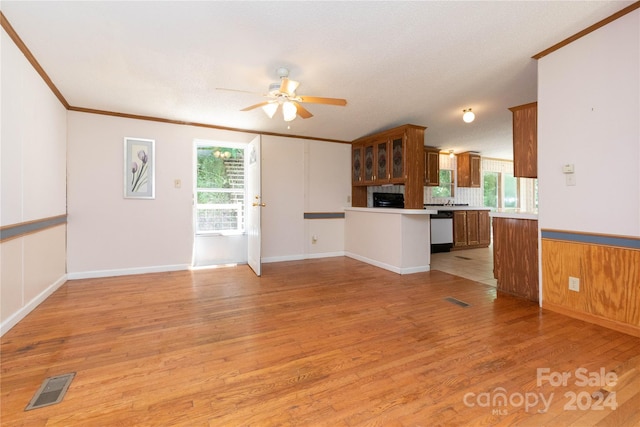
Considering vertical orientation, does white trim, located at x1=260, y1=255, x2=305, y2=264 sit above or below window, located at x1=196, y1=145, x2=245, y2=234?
below

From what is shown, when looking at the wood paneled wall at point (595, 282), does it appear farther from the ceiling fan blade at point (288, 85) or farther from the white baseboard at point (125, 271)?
the white baseboard at point (125, 271)

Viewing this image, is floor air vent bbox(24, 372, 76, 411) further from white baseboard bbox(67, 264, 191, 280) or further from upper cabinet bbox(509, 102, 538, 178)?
upper cabinet bbox(509, 102, 538, 178)

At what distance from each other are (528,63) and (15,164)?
4.85 meters

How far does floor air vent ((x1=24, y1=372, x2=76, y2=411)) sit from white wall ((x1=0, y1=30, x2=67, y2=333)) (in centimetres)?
108

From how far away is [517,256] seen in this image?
3.16m

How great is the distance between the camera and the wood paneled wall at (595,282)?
218 centimetres

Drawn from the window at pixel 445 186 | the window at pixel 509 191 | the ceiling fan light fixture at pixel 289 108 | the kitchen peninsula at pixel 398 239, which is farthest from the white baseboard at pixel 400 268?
the window at pixel 509 191

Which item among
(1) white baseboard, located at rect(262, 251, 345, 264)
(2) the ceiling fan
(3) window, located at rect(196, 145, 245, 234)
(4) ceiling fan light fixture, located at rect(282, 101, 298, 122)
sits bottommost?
(1) white baseboard, located at rect(262, 251, 345, 264)

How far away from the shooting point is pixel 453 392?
1.56m

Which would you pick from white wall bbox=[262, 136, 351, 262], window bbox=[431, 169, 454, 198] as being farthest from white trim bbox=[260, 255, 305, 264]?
window bbox=[431, 169, 454, 198]

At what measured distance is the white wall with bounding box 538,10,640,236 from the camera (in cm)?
214

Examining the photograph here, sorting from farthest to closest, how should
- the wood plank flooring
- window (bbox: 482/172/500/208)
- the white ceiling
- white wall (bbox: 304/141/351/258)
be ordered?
window (bbox: 482/172/500/208) < white wall (bbox: 304/141/351/258) < the white ceiling < the wood plank flooring

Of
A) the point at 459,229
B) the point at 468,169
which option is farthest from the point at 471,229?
the point at 468,169

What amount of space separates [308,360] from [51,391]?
4.85 ft
